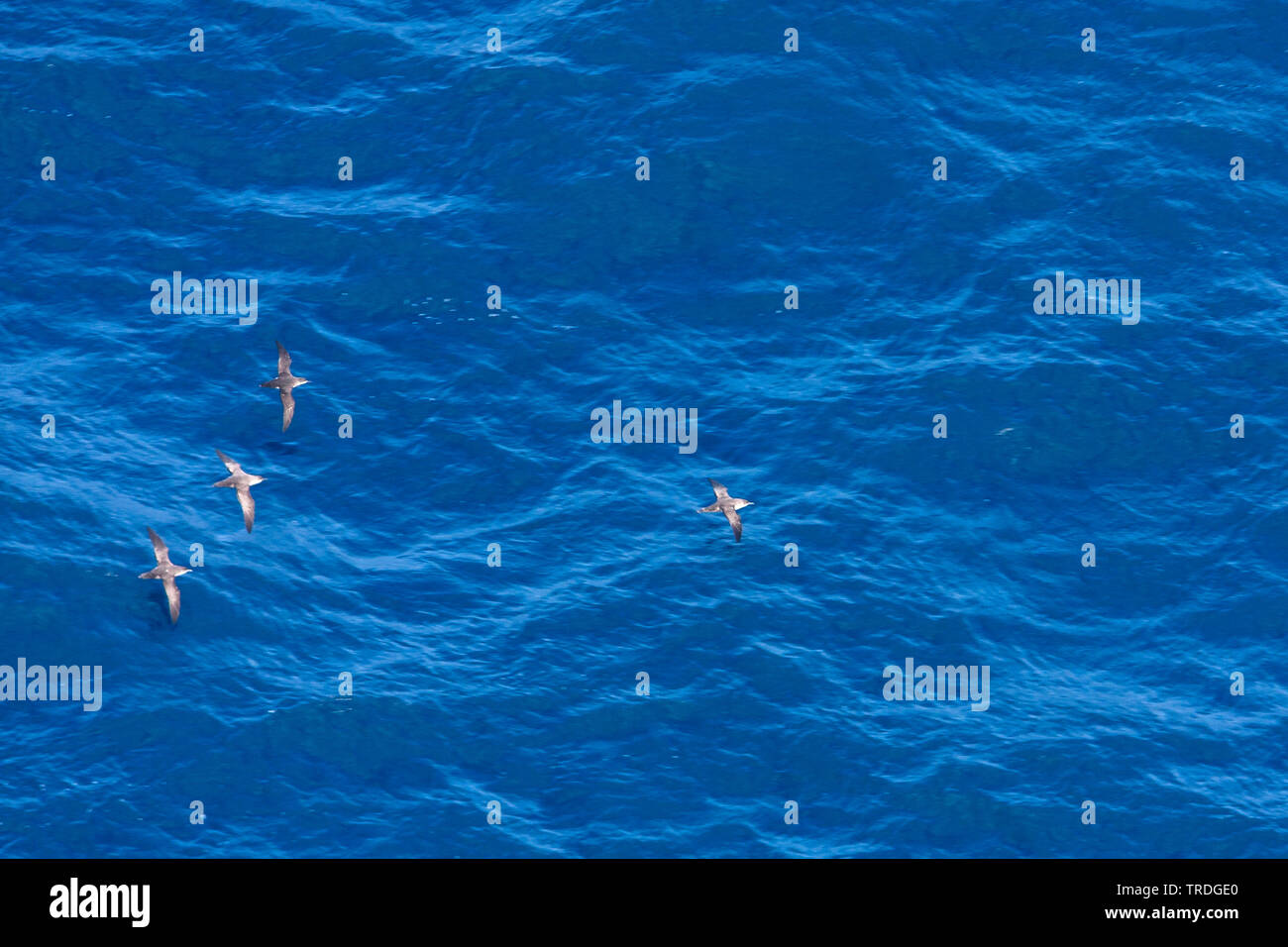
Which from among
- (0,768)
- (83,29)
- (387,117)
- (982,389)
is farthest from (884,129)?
(0,768)

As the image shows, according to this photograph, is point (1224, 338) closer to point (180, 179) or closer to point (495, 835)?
point (495, 835)

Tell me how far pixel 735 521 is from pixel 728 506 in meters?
0.71

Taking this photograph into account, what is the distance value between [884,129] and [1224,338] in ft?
61.3

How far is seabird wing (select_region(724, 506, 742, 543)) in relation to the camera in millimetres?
89062

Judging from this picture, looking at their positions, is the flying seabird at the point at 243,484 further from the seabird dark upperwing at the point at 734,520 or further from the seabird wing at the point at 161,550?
the seabird dark upperwing at the point at 734,520

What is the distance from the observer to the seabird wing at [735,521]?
89062 millimetres

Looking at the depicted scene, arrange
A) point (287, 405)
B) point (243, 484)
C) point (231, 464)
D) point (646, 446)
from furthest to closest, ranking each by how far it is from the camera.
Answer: point (646, 446)
point (287, 405)
point (231, 464)
point (243, 484)

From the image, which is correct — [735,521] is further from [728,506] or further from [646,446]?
[646,446]

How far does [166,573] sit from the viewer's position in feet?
284

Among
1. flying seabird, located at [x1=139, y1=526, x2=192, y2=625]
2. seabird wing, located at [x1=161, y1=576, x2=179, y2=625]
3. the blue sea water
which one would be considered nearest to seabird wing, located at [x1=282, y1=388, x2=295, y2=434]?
the blue sea water

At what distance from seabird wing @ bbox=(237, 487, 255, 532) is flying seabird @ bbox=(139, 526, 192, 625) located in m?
3.90

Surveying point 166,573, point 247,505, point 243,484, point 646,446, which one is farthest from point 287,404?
point 646,446

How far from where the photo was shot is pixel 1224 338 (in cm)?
9825
